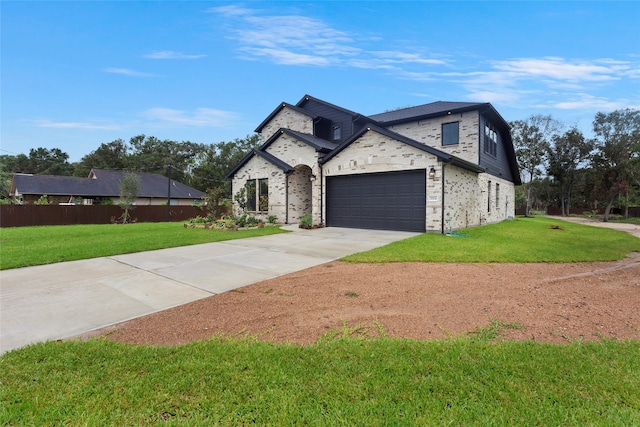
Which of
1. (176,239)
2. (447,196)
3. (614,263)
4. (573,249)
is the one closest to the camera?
Answer: (614,263)

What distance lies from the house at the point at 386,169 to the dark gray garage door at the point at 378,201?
46 mm

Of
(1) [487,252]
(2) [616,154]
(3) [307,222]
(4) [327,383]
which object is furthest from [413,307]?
(2) [616,154]

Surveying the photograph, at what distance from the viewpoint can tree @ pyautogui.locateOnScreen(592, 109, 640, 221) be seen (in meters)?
24.7

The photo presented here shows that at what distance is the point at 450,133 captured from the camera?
17.5 metres

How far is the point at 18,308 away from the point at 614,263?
11787 millimetres

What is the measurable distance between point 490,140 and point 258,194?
49.2 ft

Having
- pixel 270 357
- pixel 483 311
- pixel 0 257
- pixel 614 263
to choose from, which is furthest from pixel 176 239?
pixel 614 263

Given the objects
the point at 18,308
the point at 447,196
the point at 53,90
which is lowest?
the point at 18,308

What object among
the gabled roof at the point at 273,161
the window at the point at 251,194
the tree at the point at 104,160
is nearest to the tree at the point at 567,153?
the gabled roof at the point at 273,161

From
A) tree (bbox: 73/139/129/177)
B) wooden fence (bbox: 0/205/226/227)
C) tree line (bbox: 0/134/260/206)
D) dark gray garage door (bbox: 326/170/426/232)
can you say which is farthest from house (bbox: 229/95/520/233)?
tree (bbox: 73/139/129/177)

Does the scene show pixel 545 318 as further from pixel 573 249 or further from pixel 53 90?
pixel 53 90

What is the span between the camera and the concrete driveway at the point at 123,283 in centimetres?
381

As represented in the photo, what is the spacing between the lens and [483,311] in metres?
4.05

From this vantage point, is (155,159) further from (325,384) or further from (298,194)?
(325,384)
